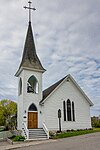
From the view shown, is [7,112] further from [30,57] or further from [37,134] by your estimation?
[37,134]

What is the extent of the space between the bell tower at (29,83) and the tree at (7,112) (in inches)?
458

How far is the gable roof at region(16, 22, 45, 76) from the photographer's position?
2355cm

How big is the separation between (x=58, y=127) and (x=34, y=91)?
5.00 metres

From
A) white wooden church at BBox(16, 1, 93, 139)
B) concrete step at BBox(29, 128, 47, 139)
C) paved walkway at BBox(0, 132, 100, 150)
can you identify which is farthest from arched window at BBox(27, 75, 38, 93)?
paved walkway at BBox(0, 132, 100, 150)

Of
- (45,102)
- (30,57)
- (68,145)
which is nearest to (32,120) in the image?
(45,102)

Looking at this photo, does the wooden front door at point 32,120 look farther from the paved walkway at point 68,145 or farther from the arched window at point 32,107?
the paved walkway at point 68,145

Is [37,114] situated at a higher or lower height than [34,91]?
lower

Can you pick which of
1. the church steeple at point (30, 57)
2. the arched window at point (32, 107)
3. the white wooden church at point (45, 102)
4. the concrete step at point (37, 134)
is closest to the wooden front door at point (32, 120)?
the white wooden church at point (45, 102)

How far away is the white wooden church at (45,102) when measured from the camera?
22.0 metres

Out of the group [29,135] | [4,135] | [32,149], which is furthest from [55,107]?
[32,149]

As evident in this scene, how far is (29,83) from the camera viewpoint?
25.6 metres

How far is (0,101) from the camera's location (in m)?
38.7

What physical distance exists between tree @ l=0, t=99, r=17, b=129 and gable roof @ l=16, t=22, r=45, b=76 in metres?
12.6

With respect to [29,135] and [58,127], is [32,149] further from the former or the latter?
[58,127]
